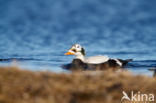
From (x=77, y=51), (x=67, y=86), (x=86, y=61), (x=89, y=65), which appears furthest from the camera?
(x=77, y=51)

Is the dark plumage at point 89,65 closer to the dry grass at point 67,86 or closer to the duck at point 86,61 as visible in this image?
the duck at point 86,61

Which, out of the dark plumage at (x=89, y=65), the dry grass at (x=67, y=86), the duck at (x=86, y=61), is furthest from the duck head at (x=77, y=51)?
the dry grass at (x=67, y=86)

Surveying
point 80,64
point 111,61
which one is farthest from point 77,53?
point 111,61

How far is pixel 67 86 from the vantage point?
7.79m

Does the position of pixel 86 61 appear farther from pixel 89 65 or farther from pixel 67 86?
pixel 67 86

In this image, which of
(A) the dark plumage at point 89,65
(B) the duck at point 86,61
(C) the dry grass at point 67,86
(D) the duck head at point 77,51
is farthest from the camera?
(D) the duck head at point 77,51

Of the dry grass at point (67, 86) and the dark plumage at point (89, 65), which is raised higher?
the dark plumage at point (89, 65)

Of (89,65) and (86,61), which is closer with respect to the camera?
(89,65)

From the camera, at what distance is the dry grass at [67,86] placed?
730 centimetres

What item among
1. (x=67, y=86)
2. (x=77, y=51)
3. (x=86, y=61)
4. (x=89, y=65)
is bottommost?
(x=67, y=86)

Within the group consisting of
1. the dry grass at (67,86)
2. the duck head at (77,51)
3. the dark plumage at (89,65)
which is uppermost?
the duck head at (77,51)

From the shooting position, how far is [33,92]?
7496 millimetres

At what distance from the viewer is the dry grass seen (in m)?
7.30

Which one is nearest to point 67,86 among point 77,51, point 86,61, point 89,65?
point 89,65
